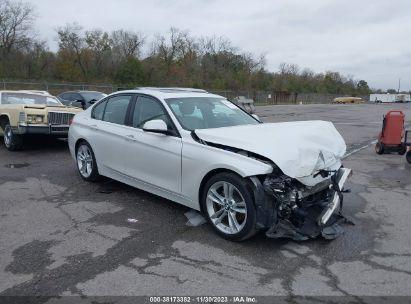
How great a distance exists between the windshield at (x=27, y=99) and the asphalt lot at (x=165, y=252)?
17.0 feet

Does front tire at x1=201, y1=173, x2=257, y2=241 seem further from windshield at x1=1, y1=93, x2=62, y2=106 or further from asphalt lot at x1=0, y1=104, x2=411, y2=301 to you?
windshield at x1=1, y1=93, x2=62, y2=106

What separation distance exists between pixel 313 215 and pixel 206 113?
209 centimetres

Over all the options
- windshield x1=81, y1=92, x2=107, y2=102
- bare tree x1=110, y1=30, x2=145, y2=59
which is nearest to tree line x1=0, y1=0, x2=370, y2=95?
bare tree x1=110, y1=30, x2=145, y2=59

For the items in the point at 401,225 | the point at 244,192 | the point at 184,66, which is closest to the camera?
the point at 244,192

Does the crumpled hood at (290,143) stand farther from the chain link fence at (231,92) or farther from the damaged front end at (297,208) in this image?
the chain link fence at (231,92)

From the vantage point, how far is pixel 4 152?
34.3ft

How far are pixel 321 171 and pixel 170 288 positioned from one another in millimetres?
2226

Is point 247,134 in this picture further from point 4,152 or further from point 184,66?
point 184,66

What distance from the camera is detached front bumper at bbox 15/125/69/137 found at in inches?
392

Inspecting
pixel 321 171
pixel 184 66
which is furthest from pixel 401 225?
pixel 184 66

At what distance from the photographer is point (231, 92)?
6862cm

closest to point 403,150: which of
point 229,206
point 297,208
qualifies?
point 297,208

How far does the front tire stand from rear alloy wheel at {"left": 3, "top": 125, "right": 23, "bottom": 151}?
705 centimetres

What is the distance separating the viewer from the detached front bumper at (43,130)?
32.7 ft
